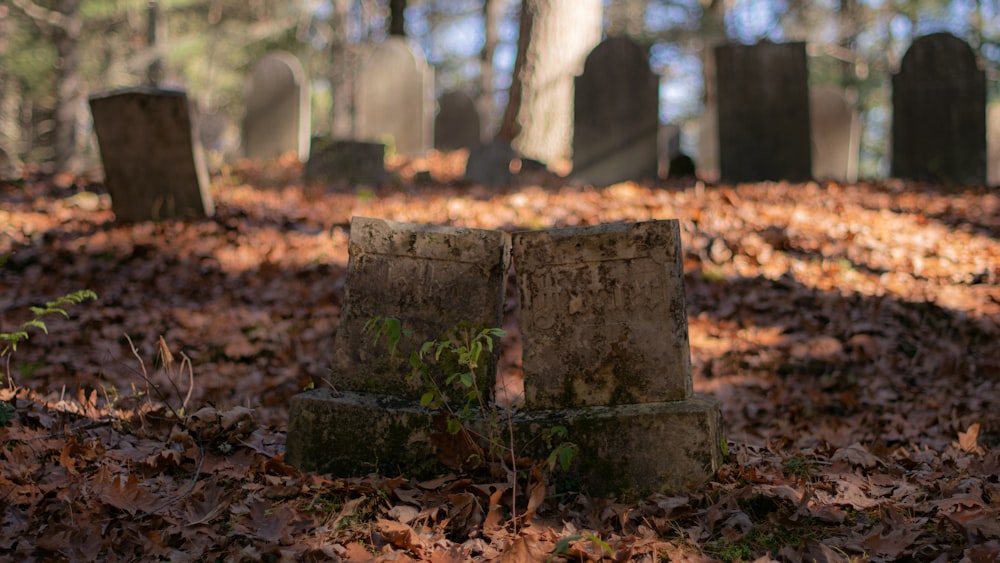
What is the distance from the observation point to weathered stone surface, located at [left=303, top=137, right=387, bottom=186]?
370 inches

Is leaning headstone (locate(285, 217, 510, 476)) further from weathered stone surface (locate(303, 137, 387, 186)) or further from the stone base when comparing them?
weathered stone surface (locate(303, 137, 387, 186))

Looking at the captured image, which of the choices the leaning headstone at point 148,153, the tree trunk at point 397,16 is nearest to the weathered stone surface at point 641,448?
the leaning headstone at point 148,153

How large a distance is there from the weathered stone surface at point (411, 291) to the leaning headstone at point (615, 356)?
157mm

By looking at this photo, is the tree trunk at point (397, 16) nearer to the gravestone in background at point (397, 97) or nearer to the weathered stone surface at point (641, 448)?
the gravestone in background at point (397, 97)

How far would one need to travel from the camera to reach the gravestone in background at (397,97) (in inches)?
500

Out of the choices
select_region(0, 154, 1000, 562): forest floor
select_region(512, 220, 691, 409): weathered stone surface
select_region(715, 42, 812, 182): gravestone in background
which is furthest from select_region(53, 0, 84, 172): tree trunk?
select_region(512, 220, 691, 409): weathered stone surface

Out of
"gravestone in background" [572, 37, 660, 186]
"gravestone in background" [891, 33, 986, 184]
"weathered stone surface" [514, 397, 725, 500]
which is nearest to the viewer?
"weathered stone surface" [514, 397, 725, 500]

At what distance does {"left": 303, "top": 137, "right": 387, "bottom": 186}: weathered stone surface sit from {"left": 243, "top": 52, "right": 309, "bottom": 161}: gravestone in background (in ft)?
10.9

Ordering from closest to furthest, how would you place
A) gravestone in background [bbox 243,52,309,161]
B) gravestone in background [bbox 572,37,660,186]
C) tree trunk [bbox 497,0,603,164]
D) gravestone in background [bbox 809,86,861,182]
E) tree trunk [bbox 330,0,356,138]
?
gravestone in background [bbox 572,37,660,186]
tree trunk [bbox 497,0,603,164]
gravestone in background [bbox 243,52,309,161]
gravestone in background [bbox 809,86,861,182]
tree trunk [bbox 330,0,356,138]

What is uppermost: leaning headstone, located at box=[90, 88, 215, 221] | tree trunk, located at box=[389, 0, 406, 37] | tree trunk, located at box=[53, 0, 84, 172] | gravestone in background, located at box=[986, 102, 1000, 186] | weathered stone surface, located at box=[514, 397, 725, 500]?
tree trunk, located at box=[389, 0, 406, 37]

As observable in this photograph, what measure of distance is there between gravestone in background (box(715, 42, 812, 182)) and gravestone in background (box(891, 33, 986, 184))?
152 centimetres

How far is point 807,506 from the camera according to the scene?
9.11 feet

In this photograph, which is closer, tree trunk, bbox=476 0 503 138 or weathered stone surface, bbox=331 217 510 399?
weathered stone surface, bbox=331 217 510 399

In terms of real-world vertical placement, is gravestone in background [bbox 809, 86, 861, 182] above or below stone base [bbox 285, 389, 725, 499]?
above
